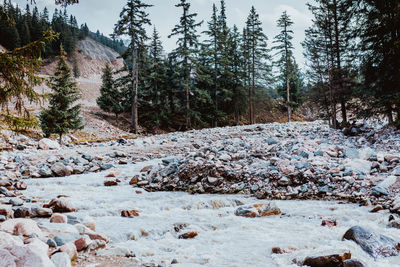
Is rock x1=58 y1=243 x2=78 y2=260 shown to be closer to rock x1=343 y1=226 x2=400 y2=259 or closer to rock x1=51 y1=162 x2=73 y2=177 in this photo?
rock x1=343 y1=226 x2=400 y2=259

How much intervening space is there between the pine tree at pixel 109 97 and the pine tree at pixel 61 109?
11.5m

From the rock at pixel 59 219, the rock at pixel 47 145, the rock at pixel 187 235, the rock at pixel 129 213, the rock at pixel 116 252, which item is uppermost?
the rock at pixel 47 145

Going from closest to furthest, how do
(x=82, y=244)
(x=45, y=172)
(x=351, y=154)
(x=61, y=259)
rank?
(x=61, y=259) < (x=82, y=244) < (x=351, y=154) < (x=45, y=172)

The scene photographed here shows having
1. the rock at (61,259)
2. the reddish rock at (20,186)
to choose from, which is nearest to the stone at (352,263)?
the rock at (61,259)

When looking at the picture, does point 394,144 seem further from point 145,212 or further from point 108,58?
point 108,58

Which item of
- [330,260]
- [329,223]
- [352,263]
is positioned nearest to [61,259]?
[330,260]

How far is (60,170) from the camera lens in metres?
9.47

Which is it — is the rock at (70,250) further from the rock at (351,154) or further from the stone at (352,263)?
the rock at (351,154)

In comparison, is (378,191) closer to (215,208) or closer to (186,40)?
(215,208)

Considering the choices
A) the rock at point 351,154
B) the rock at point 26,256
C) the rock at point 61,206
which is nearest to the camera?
the rock at point 26,256

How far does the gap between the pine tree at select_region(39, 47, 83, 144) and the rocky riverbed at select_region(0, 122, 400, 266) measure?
24.0ft

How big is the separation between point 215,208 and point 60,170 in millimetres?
6782

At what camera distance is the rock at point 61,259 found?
2735 mm

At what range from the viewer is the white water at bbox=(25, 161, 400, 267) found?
11.2 ft
